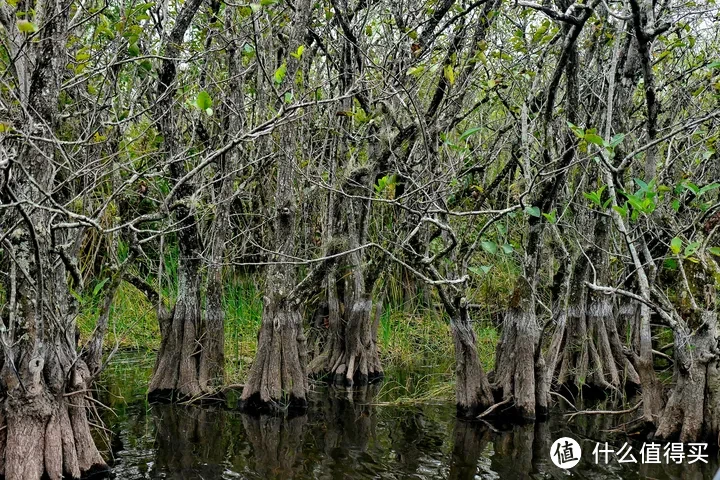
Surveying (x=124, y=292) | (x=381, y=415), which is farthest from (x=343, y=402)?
(x=124, y=292)

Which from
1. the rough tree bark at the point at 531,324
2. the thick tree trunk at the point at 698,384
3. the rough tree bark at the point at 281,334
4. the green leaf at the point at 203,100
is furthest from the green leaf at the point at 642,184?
the rough tree bark at the point at 281,334

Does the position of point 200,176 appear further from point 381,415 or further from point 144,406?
point 381,415

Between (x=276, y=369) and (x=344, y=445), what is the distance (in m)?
1.27

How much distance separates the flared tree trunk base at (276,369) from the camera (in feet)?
22.7

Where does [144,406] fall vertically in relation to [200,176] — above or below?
below

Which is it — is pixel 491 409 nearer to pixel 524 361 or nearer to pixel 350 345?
pixel 524 361

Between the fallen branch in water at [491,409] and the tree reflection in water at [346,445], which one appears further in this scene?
the fallen branch in water at [491,409]

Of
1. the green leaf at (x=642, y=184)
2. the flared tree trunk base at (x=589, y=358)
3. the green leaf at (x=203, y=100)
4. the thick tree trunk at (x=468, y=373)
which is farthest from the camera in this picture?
the flared tree trunk base at (x=589, y=358)

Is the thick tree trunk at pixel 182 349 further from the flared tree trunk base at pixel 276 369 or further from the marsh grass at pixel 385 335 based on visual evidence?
the marsh grass at pixel 385 335

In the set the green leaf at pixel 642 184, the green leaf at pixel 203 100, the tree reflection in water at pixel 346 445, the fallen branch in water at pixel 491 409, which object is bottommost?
the tree reflection in water at pixel 346 445

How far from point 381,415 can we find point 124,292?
443 centimetres

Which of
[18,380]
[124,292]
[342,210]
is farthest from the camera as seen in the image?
[124,292]

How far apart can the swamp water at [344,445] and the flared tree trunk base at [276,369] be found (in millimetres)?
186

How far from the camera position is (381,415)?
23.2 ft
